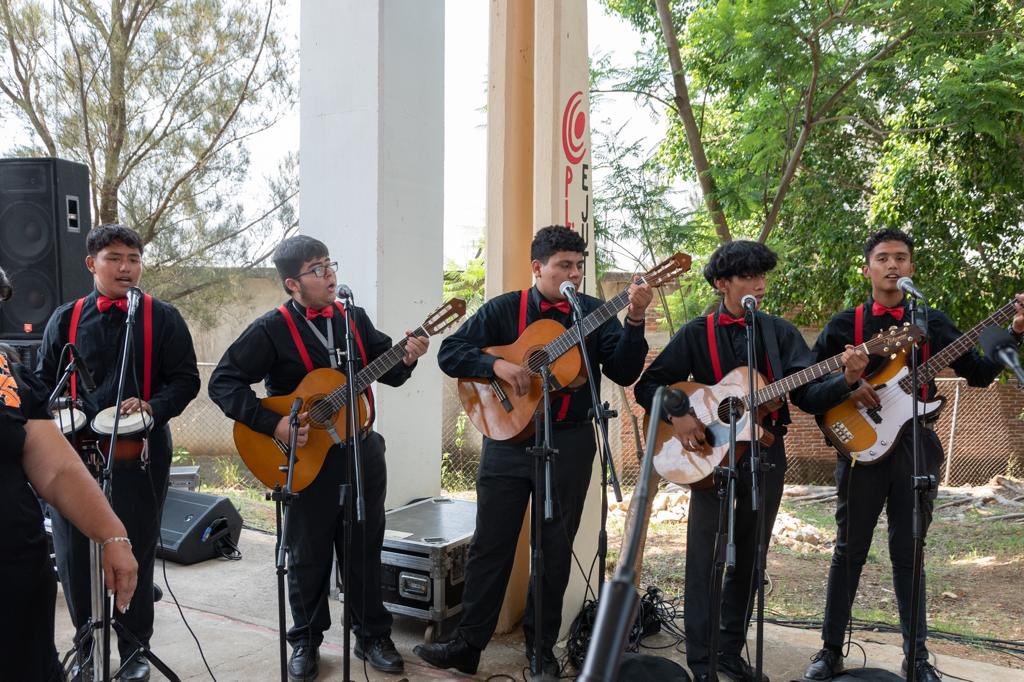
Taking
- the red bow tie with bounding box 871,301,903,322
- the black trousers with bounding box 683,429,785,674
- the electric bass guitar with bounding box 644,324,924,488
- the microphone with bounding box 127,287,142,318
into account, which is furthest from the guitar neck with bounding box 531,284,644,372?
the microphone with bounding box 127,287,142,318

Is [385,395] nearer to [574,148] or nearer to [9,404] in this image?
[574,148]

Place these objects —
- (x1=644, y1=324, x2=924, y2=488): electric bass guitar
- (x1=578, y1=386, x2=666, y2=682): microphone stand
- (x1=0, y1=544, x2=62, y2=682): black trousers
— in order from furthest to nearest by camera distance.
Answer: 1. (x1=644, y1=324, x2=924, y2=488): electric bass guitar
2. (x1=0, y1=544, x2=62, y2=682): black trousers
3. (x1=578, y1=386, x2=666, y2=682): microphone stand

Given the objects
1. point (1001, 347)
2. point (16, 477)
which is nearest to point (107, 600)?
point (16, 477)

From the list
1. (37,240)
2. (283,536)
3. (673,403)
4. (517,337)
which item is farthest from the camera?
(37,240)

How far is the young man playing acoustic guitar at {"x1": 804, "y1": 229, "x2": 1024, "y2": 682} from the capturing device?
3.99 m

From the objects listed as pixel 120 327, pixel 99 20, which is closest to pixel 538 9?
pixel 120 327

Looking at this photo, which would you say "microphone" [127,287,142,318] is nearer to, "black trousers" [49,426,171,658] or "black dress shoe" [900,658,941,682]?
"black trousers" [49,426,171,658]

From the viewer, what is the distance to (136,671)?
159 inches

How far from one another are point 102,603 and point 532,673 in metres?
1.88

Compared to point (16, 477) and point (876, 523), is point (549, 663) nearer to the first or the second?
point (876, 523)

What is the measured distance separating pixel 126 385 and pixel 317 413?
0.94m

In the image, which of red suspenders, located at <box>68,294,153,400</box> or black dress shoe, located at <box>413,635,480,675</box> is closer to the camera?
red suspenders, located at <box>68,294,153,400</box>

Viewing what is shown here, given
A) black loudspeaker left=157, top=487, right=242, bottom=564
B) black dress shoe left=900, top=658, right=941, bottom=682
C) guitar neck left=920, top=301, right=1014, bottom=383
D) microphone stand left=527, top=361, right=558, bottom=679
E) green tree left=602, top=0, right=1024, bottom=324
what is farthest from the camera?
green tree left=602, top=0, right=1024, bottom=324

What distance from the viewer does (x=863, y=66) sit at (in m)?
6.87
